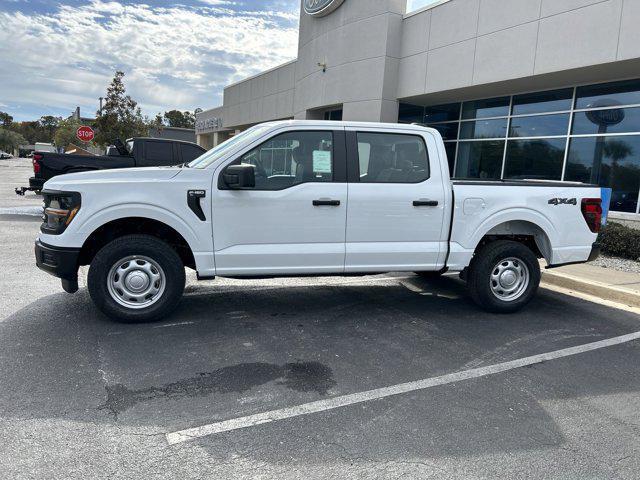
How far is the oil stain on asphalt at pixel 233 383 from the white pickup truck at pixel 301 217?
1284 millimetres

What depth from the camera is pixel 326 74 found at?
62.4 ft

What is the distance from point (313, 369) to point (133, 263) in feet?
6.96

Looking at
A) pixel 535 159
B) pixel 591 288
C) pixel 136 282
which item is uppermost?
pixel 535 159

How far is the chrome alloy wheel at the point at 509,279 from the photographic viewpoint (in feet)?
19.9

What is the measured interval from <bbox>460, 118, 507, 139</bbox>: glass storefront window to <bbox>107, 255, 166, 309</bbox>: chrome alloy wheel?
41.6 ft

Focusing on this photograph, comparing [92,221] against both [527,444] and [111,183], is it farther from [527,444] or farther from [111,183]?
[527,444]

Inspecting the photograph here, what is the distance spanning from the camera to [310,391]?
3.85m

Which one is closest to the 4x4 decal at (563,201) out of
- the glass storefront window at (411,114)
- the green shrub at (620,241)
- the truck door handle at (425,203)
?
the truck door handle at (425,203)

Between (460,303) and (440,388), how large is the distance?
8.91 ft

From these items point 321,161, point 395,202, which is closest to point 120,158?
point 321,161

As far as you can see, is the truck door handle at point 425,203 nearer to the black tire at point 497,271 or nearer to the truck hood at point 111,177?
the black tire at point 497,271

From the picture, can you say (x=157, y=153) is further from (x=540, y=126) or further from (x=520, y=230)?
(x=540, y=126)

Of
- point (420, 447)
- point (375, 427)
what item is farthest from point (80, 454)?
point (420, 447)

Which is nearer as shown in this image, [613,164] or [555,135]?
[613,164]
